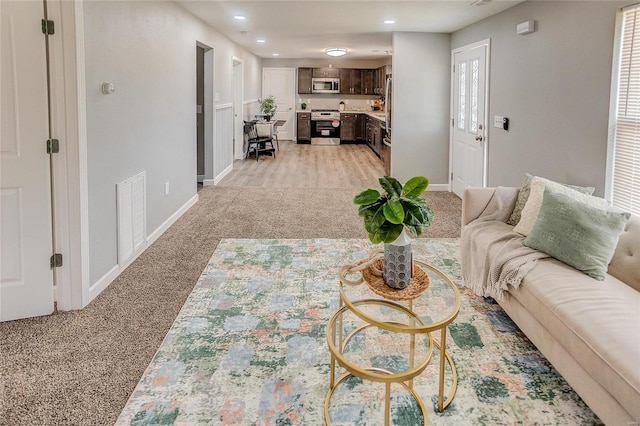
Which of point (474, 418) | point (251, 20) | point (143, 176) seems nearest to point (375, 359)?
point (474, 418)

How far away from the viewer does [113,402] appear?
206cm

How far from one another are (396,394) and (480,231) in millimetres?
1440

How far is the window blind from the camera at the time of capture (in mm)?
2949

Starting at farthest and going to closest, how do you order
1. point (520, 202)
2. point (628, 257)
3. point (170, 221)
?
point (170, 221)
point (520, 202)
point (628, 257)

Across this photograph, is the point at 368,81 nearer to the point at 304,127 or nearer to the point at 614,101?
the point at 304,127

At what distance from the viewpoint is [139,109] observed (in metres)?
4.00

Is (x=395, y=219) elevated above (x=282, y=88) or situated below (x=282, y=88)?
below

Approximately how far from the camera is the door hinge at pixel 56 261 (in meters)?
2.91

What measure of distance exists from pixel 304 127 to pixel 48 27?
36.9 feet

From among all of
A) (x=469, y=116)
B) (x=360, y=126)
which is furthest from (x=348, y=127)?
(x=469, y=116)

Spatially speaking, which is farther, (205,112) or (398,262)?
(205,112)

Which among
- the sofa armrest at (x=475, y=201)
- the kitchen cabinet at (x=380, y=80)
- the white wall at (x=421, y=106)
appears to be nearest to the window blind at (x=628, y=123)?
the sofa armrest at (x=475, y=201)

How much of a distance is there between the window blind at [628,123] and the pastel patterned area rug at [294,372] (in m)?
1.13

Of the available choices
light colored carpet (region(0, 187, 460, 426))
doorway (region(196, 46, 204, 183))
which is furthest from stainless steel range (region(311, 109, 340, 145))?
light colored carpet (region(0, 187, 460, 426))
